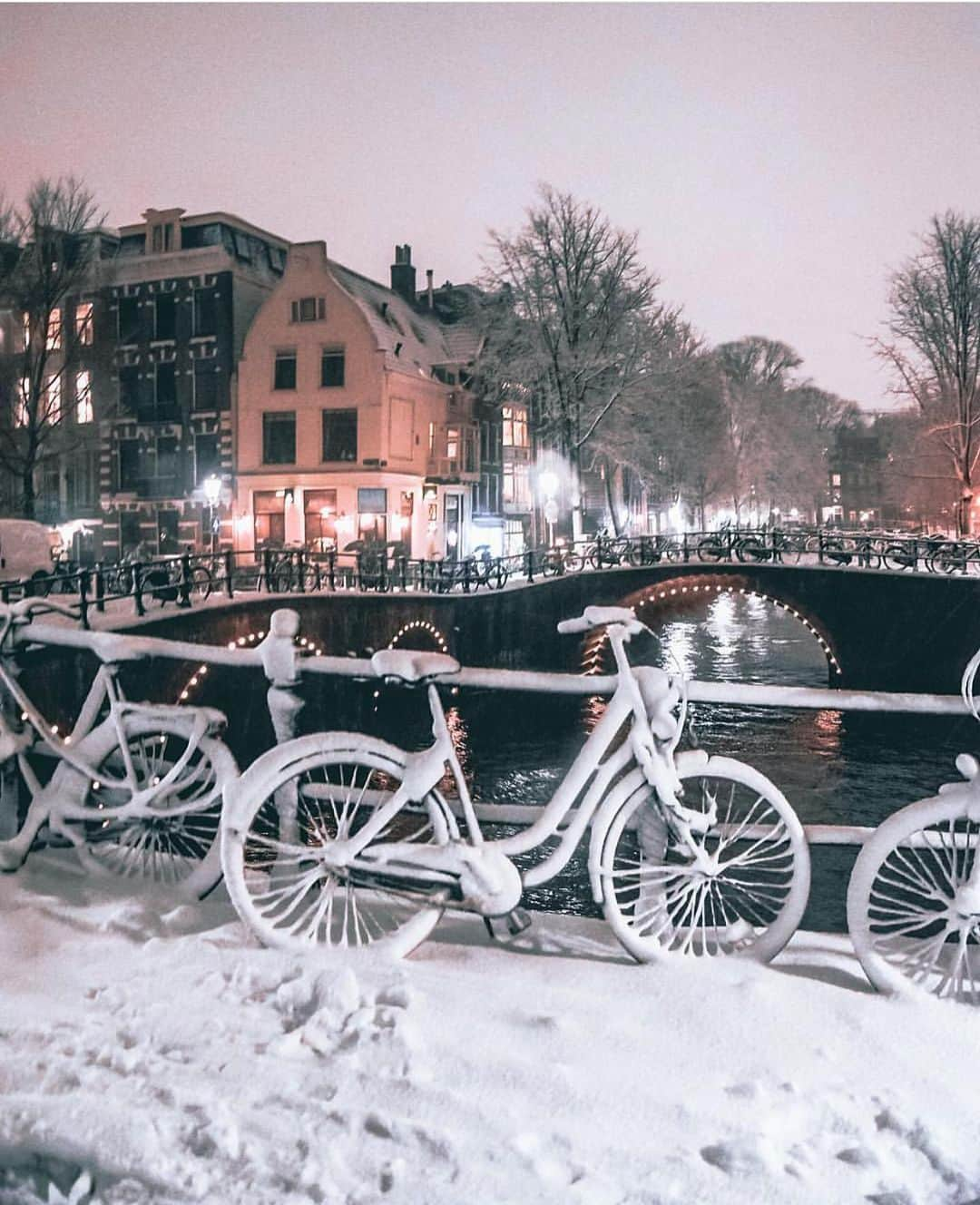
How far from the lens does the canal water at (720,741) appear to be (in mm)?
16500

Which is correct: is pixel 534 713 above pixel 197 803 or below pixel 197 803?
below

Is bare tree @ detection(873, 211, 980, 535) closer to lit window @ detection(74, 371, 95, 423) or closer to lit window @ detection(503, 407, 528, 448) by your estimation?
lit window @ detection(503, 407, 528, 448)

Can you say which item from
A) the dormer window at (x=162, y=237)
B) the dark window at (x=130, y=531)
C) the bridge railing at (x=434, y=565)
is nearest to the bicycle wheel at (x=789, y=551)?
the bridge railing at (x=434, y=565)

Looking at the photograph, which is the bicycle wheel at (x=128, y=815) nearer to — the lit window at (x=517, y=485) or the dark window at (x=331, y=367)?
the dark window at (x=331, y=367)

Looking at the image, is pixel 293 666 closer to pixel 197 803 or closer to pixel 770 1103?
pixel 197 803

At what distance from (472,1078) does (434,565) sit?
2315 centimetres

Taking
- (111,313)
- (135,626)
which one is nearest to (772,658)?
(135,626)

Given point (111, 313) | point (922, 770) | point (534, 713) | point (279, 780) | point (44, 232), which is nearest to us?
point (279, 780)

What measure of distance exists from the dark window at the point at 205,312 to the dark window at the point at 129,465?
13.8 feet

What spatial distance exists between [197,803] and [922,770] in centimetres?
1650

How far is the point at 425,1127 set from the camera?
2.51m

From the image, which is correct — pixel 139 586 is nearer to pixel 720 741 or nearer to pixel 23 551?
pixel 23 551

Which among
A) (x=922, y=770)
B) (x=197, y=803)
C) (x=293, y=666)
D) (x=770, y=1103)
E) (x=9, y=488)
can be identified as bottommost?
(x=922, y=770)

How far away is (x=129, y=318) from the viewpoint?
34750mm
